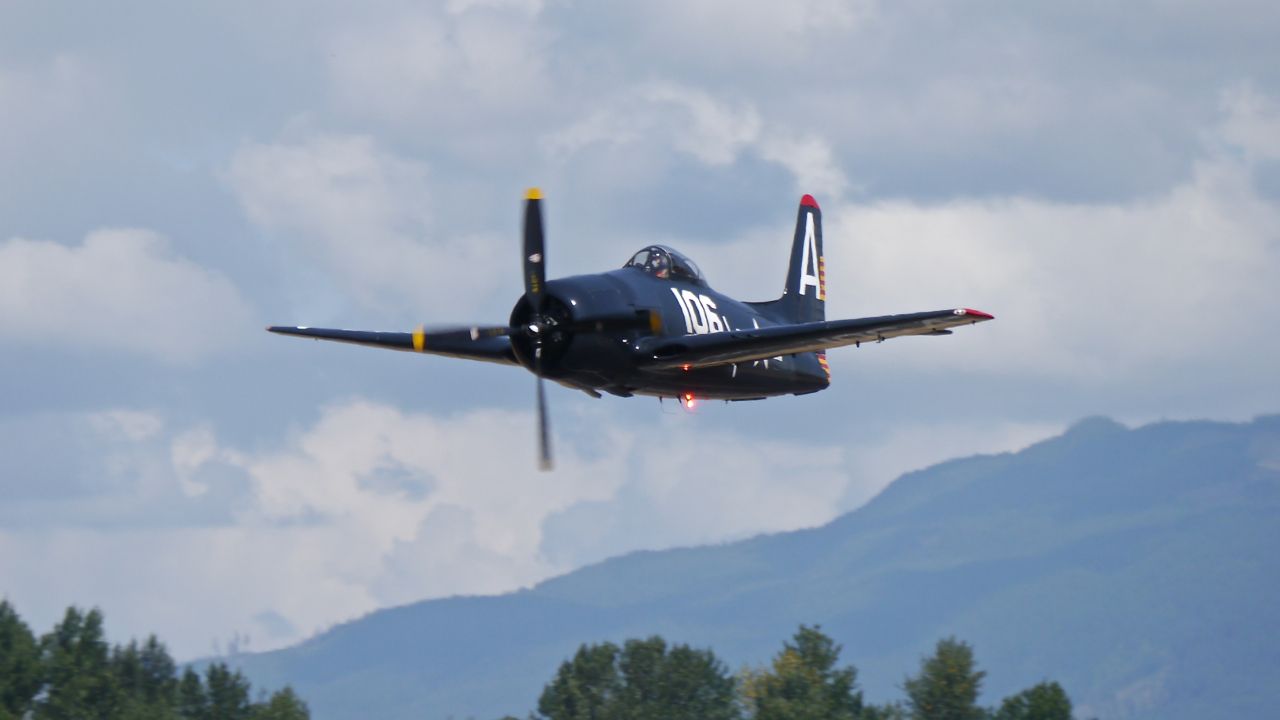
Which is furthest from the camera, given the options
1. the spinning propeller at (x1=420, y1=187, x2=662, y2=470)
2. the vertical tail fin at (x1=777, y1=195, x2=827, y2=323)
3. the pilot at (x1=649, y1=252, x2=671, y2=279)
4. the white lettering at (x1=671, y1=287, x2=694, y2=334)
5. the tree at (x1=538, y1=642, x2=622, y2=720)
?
the tree at (x1=538, y1=642, x2=622, y2=720)

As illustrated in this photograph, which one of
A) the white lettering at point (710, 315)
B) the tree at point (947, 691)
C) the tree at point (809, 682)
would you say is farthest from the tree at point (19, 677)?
the white lettering at point (710, 315)

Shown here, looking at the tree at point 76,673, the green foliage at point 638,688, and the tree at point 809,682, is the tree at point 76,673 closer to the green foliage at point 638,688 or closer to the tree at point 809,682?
the green foliage at point 638,688

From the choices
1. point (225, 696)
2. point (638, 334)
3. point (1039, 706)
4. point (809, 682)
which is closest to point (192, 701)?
point (225, 696)

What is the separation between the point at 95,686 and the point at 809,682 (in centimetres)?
4684

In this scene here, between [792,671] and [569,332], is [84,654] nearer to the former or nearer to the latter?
[792,671]

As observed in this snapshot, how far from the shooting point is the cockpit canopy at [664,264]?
129 feet

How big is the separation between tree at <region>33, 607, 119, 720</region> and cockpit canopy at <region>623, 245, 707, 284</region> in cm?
8029

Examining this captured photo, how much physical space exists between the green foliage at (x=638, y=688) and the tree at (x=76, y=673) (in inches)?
1173

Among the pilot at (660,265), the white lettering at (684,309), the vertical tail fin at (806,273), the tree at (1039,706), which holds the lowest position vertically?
the tree at (1039,706)

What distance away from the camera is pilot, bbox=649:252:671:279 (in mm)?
39344

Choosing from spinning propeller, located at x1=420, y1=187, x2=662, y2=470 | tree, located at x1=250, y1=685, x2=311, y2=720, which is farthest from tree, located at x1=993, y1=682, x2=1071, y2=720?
spinning propeller, located at x1=420, y1=187, x2=662, y2=470

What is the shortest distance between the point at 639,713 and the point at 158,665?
34.7m

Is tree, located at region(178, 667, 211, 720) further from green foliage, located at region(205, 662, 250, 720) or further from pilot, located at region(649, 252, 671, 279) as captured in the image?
pilot, located at region(649, 252, 671, 279)

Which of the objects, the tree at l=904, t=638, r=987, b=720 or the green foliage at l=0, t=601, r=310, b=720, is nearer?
the green foliage at l=0, t=601, r=310, b=720
